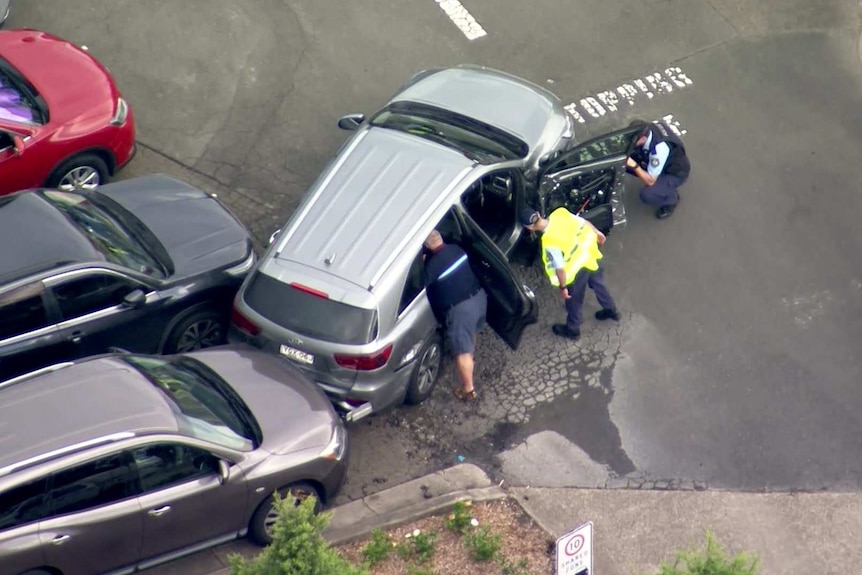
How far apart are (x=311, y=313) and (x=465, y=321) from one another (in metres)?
1.41

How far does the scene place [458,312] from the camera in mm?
9898

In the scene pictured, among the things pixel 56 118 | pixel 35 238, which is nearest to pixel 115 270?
pixel 35 238

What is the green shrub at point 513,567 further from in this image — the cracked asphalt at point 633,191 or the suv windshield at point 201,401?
the suv windshield at point 201,401

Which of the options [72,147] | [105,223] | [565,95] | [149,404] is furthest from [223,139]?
[149,404]

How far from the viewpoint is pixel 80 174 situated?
11578 millimetres

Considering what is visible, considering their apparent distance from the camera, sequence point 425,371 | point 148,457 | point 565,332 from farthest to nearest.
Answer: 1. point 565,332
2. point 425,371
3. point 148,457

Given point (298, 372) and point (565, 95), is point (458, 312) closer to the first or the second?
point (298, 372)

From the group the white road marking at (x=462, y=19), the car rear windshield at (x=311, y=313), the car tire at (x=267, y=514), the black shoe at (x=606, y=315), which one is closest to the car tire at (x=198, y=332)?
the car rear windshield at (x=311, y=313)

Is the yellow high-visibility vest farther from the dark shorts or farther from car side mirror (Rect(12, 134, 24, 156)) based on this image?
car side mirror (Rect(12, 134, 24, 156))

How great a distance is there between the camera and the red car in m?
10.9

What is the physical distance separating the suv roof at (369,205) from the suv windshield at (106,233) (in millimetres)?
1163

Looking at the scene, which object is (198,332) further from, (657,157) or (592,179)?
(657,157)

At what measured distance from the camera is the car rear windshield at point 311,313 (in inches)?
365

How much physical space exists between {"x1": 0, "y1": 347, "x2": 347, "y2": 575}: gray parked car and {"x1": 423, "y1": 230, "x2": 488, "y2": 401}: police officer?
1.39m
